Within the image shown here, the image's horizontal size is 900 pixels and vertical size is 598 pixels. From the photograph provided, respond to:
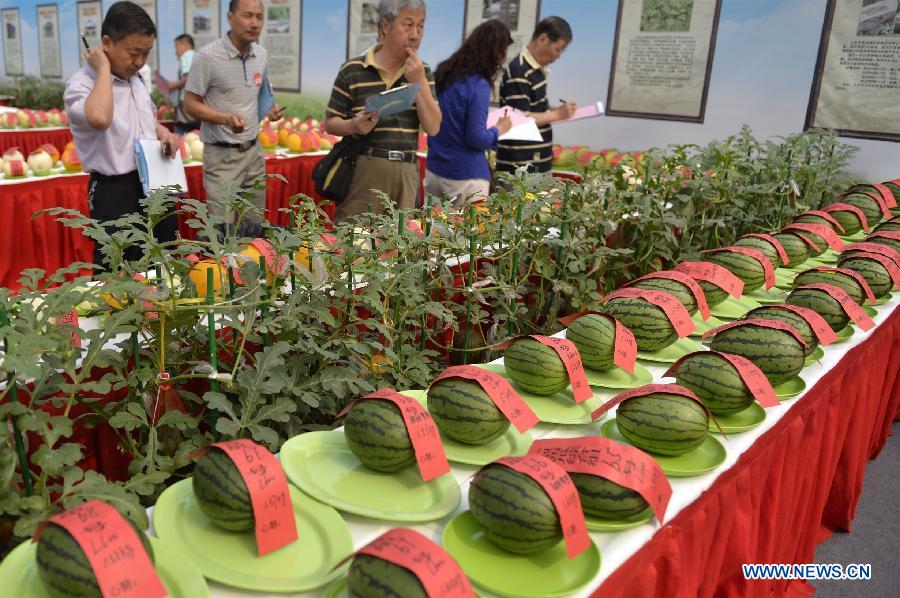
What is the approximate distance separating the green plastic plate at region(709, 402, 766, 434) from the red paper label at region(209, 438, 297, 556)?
A: 795mm

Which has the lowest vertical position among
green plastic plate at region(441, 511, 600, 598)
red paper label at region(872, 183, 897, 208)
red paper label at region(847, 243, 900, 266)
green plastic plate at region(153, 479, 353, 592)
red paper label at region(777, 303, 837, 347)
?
green plastic plate at region(441, 511, 600, 598)

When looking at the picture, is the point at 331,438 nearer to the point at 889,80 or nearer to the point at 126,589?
the point at 126,589

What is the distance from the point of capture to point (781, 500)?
150cm

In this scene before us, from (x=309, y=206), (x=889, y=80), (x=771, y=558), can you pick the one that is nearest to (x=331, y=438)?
(x=309, y=206)

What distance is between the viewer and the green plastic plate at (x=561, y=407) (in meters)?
1.21


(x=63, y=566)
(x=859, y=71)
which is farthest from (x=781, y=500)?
(x=859, y=71)

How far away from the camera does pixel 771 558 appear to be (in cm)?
155

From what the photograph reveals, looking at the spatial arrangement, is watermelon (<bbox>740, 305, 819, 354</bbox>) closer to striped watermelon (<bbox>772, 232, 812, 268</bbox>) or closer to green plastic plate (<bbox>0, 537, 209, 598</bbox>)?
striped watermelon (<bbox>772, 232, 812, 268</bbox>)

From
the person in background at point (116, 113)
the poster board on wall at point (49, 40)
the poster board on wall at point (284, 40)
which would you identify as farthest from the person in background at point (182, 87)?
the poster board on wall at point (49, 40)

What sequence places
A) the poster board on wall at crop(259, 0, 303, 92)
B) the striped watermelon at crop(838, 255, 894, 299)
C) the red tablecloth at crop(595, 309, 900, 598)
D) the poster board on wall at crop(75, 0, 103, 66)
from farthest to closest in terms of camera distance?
the poster board on wall at crop(75, 0, 103, 66) < the poster board on wall at crop(259, 0, 303, 92) < the striped watermelon at crop(838, 255, 894, 299) < the red tablecloth at crop(595, 309, 900, 598)

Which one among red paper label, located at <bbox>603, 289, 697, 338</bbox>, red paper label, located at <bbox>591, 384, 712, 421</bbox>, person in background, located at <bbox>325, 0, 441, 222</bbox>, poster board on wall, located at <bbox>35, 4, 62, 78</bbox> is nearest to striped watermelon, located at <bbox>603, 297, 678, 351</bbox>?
red paper label, located at <bbox>603, 289, 697, 338</bbox>

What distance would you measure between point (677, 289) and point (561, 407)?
0.55 meters

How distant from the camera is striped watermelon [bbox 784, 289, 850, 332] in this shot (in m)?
1.65

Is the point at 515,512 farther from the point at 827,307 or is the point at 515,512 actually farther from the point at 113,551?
the point at 827,307
